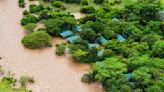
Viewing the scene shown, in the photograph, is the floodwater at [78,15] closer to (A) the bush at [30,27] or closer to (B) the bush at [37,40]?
(A) the bush at [30,27]

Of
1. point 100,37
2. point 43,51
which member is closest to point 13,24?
point 43,51

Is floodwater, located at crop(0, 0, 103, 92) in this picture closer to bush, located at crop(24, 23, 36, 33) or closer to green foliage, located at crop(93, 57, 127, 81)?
bush, located at crop(24, 23, 36, 33)

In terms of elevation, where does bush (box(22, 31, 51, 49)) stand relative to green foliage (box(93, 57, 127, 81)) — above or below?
above

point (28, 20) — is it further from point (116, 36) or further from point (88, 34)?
point (116, 36)

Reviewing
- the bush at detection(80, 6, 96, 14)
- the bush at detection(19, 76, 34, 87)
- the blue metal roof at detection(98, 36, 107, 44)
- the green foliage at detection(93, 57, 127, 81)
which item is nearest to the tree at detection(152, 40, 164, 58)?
the green foliage at detection(93, 57, 127, 81)

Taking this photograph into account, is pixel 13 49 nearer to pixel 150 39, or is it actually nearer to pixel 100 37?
pixel 100 37

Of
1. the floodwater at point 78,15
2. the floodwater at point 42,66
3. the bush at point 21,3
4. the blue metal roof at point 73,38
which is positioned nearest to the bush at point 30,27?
the floodwater at point 42,66

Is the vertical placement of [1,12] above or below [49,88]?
above
